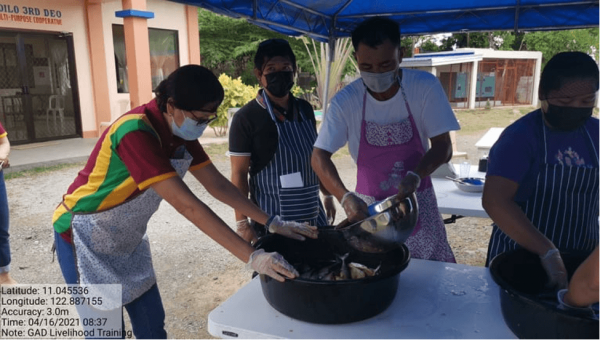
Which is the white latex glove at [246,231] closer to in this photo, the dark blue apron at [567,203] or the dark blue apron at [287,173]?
the dark blue apron at [287,173]

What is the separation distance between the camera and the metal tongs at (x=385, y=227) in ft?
4.43

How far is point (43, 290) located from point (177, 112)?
258cm

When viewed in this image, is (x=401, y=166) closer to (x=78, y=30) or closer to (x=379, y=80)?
(x=379, y=80)

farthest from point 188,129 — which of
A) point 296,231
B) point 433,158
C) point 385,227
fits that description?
point 433,158

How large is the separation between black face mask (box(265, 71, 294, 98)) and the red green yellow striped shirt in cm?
66

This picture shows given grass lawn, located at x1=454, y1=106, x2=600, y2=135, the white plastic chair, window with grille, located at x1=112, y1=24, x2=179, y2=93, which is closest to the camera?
the white plastic chair

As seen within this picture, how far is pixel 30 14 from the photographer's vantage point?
26.7ft

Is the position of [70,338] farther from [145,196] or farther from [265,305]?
[265,305]

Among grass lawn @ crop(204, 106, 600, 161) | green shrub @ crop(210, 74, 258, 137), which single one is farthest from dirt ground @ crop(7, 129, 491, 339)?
green shrub @ crop(210, 74, 258, 137)

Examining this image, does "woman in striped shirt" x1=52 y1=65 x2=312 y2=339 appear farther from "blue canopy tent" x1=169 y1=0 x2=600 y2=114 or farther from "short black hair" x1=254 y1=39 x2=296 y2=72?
"blue canopy tent" x1=169 y1=0 x2=600 y2=114

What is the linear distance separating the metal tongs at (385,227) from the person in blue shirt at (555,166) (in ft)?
0.94

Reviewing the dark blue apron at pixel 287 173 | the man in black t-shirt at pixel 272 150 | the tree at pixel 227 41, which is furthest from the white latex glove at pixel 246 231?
the tree at pixel 227 41

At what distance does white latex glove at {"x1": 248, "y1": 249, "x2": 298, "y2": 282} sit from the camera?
1.20m

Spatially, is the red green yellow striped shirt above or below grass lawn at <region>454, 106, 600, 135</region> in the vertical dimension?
above
